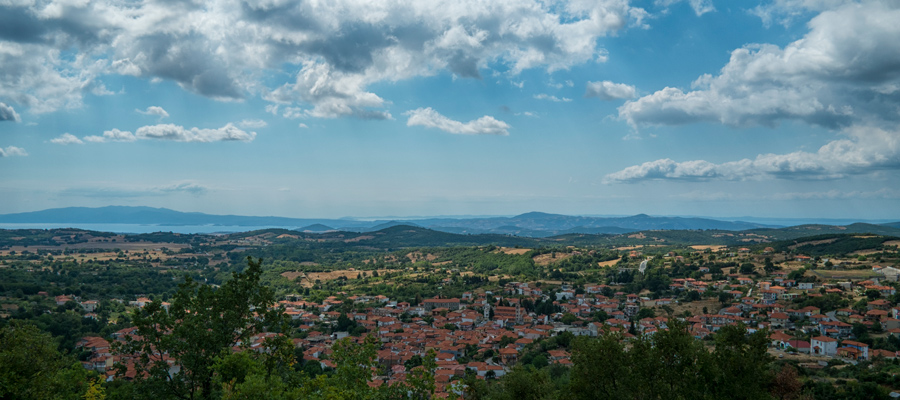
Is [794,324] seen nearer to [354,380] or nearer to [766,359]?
[766,359]

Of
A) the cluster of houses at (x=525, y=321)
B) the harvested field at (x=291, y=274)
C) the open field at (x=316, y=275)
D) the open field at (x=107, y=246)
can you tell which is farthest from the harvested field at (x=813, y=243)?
the open field at (x=107, y=246)

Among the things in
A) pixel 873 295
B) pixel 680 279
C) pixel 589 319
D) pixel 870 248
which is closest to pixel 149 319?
pixel 589 319

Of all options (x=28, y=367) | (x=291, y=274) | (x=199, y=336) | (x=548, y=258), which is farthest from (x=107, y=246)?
(x=199, y=336)

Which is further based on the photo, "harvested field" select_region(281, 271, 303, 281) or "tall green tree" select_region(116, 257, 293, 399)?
"harvested field" select_region(281, 271, 303, 281)

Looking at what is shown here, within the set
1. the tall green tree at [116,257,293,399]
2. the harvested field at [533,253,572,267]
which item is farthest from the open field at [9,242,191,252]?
the tall green tree at [116,257,293,399]

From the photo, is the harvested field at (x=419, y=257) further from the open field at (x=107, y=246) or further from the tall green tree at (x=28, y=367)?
the tall green tree at (x=28, y=367)

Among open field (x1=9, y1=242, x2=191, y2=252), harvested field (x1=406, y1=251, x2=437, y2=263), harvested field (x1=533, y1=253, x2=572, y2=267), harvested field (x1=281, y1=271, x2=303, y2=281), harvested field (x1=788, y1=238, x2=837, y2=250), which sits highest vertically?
harvested field (x1=788, y1=238, x2=837, y2=250)

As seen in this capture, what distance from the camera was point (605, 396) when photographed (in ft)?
50.9

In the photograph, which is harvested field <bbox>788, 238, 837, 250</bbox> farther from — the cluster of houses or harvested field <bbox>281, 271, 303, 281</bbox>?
harvested field <bbox>281, 271, 303, 281</bbox>

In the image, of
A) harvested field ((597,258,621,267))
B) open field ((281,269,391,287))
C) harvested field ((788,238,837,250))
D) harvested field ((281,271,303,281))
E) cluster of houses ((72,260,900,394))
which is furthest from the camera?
harvested field ((788,238,837,250))

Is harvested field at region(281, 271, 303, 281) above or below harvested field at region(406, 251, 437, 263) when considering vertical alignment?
below

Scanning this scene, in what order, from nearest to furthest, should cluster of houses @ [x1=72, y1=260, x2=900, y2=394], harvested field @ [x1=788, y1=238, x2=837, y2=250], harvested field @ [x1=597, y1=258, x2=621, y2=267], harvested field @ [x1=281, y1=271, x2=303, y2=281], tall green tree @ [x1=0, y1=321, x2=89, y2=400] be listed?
tall green tree @ [x1=0, y1=321, x2=89, y2=400] → cluster of houses @ [x1=72, y1=260, x2=900, y2=394] → harvested field @ [x1=597, y1=258, x2=621, y2=267] → harvested field @ [x1=281, y1=271, x2=303, y2=281] → harvested field @ [x1=788, y1=238, x2=837, y2=250]

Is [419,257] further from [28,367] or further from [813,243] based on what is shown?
[28,367]

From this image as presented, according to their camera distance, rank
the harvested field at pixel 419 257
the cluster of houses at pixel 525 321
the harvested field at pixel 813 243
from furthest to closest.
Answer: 1. the harvested field at pixel 419 257
2. the harvested field at pixel 813 243
3. the cluster of houses at pixel 525 321
